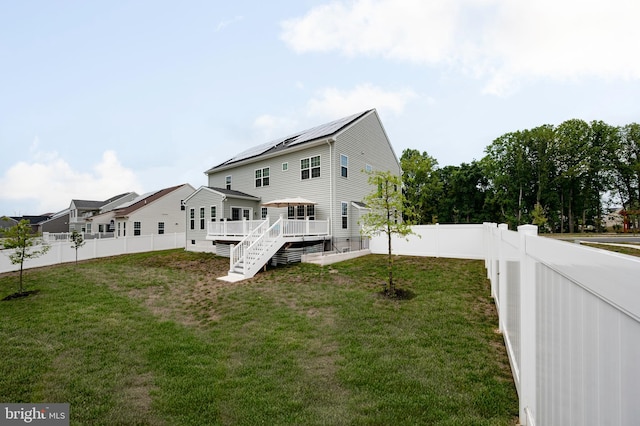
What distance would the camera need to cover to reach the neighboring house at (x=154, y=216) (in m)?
26.9

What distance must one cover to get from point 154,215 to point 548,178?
45615 millimetres

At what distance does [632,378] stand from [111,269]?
1691 cm

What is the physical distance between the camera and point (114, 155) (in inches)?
1187

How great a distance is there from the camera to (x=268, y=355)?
4.68 m

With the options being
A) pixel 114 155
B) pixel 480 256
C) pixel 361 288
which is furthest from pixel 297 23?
pixel 114 155

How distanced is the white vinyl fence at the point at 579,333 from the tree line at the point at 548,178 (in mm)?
29633

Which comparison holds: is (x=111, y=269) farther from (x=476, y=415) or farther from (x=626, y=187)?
(x=626, y=187)

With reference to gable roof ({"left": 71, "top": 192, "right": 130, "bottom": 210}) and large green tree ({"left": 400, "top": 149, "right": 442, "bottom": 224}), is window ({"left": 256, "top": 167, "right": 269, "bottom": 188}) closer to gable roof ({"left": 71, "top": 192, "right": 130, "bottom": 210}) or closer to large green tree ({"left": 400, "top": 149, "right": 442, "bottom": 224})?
large green tree ({"left": 400, "top": 149, "right": 442, "bottom": 224})

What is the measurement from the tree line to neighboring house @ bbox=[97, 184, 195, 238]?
25390 millimetres

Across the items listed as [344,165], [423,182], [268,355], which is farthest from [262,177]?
[423,182]

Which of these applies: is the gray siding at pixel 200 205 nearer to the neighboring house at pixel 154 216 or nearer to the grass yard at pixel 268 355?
the neighboring house at pixel 154 216

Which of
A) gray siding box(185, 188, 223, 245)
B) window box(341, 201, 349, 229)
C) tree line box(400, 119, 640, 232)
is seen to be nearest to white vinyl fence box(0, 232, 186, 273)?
gray siding box(185, 188, 223, 245)

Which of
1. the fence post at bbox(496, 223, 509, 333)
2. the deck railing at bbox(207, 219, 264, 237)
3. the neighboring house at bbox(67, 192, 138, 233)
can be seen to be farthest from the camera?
the neighboring house at bbox(67, 192, 138, 233)

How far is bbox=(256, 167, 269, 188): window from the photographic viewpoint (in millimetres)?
18438
